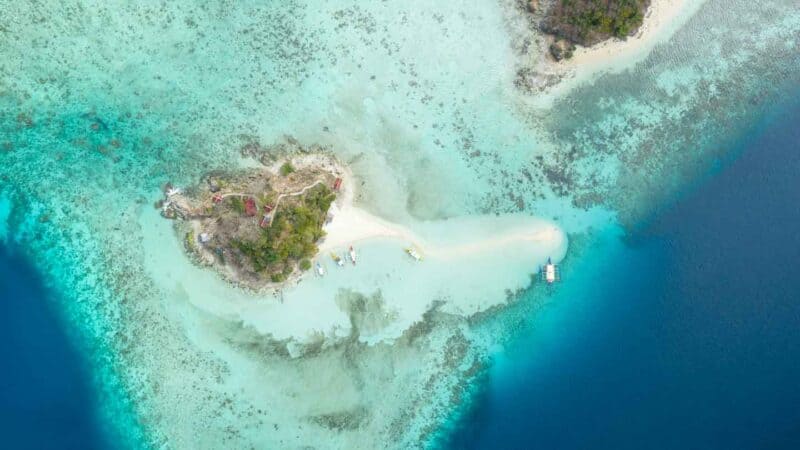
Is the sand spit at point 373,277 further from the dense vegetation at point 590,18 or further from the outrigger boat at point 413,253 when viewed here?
the dense vegetation at point 590,18

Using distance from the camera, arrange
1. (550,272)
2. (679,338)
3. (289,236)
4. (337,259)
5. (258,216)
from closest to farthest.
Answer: (289,236) < (258,216) < (337,259) < (550,272) < (679,338)

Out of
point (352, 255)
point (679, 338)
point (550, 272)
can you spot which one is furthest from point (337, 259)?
point (679, 338)

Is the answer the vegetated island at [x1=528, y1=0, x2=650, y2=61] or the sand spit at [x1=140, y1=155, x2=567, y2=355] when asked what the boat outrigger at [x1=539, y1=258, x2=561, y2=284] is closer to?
the sand spit at [x1=140, y1=155, x2=567, y2=355]

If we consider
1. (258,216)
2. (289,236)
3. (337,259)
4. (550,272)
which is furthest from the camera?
(550,272)

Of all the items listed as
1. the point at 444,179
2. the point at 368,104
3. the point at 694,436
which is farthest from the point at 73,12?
the point at 694,436

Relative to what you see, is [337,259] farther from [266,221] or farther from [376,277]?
[266,221]

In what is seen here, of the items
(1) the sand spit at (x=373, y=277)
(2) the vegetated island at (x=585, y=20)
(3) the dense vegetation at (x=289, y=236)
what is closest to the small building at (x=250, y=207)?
(3) the dense vegetation at (x=289, y=236)
